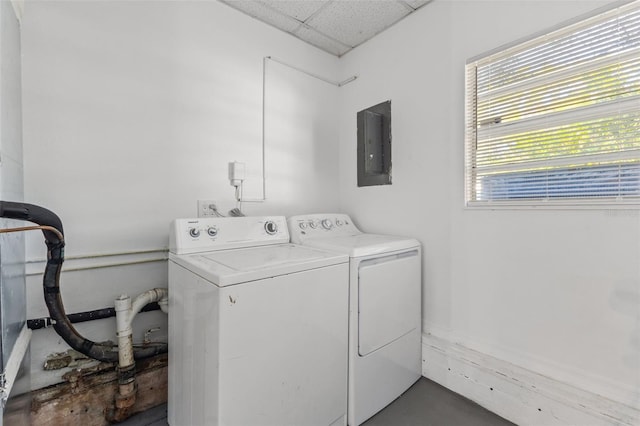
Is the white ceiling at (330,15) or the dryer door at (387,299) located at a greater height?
the white ceiling at (330,15)

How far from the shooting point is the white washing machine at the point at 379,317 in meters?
1.40

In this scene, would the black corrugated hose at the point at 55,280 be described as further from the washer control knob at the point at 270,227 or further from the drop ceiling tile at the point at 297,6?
the drop ceiling tile at the point at 297,6

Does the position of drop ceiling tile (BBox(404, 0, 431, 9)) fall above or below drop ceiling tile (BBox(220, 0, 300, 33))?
below

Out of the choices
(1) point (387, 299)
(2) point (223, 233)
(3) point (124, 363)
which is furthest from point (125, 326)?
(1) point (387, 299)

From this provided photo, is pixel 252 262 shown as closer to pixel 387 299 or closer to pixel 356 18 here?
pixel 387 299

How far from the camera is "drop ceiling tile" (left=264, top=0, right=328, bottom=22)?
1841 millimetres

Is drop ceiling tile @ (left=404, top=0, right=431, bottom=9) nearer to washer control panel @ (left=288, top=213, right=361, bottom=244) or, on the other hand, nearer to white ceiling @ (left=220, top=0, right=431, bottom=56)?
white ceiling @ (left=220, top=0, right=431, bottom=56)

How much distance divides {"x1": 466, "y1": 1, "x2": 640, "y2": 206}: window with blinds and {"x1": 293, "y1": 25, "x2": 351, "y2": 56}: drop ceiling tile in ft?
3.78

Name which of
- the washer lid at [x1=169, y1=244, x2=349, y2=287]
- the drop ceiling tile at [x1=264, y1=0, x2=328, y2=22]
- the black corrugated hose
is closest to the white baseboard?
A: the washer lid at [x1=169, y1=244, x2=349, y2=287]

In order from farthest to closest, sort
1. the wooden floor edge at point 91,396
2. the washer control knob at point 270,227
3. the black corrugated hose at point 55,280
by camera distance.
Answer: the washer control knob at point 270,227, the wooden floor edge at point 91,396, the black corrugated hose at point 55,280

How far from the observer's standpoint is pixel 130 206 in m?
1.54

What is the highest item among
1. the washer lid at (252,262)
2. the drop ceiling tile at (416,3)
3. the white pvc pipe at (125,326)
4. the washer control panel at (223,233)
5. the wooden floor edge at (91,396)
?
the drop ceiling tile at (416,3)

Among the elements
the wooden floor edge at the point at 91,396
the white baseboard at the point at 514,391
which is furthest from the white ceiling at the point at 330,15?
the wooden floor edge at the point at 91,396

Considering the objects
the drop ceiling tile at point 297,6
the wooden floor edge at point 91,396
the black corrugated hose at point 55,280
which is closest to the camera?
the black corrugated hose at point 55,280
